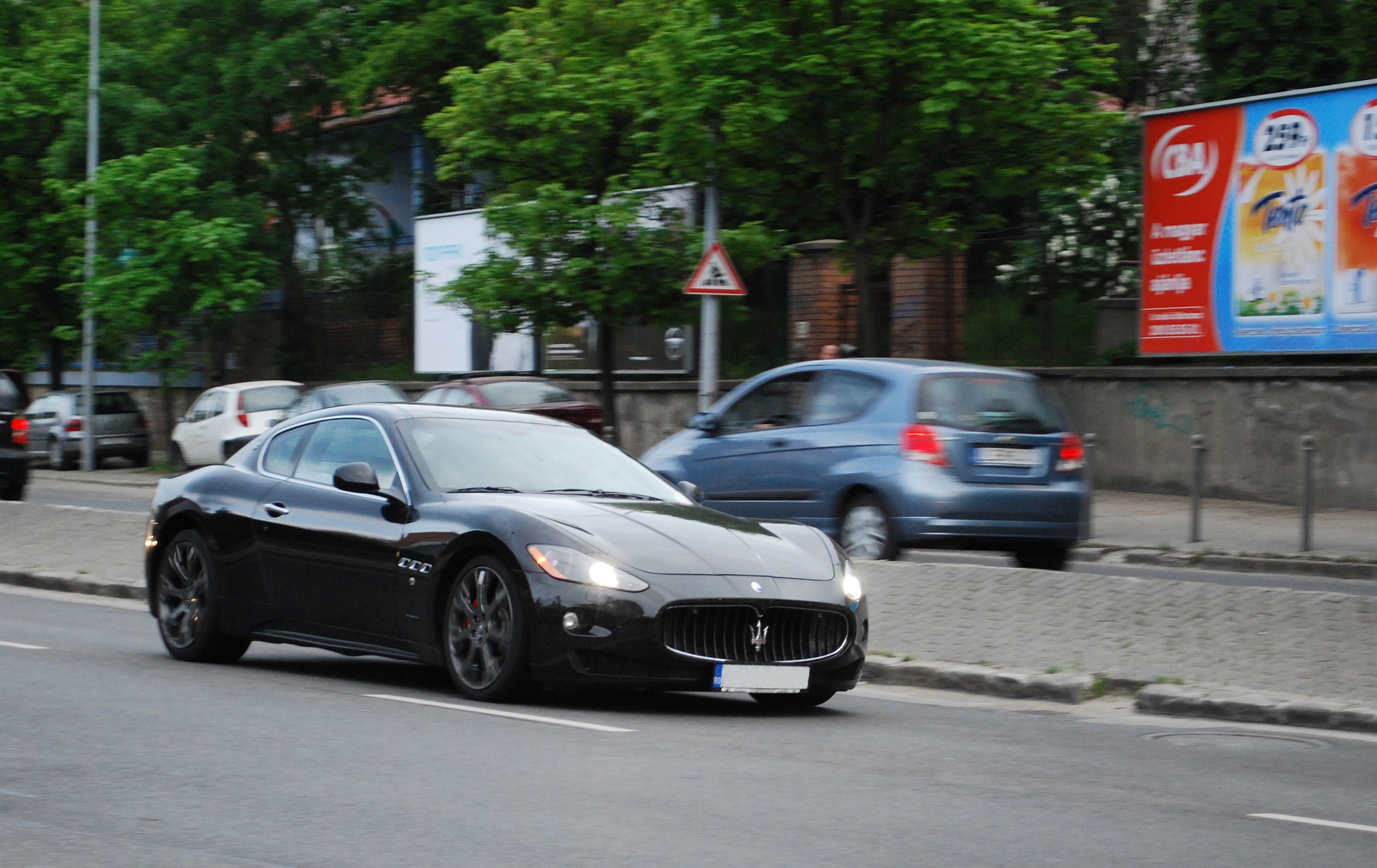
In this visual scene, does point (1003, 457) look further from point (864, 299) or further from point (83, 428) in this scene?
point (83, 428)

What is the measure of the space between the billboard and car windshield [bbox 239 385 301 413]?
48.1ft

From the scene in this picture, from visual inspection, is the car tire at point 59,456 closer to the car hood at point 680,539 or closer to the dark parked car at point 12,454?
the dark parked car at point 12,454

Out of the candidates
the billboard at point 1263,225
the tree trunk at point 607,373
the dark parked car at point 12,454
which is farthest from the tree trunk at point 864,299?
the dark parked car at point 12,454

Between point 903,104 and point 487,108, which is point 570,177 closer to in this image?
point 487,108

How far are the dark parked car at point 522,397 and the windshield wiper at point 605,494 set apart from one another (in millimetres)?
16597

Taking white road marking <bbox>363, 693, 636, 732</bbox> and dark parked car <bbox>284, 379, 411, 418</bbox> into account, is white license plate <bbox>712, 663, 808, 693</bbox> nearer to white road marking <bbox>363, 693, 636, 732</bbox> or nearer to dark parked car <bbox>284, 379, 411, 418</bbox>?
white road marking <bbox>363, 693, 636, 732</bbox>

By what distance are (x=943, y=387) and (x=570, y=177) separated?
50.7ft

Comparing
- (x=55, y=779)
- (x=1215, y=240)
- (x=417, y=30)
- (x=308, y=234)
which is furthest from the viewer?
(x=308, y=234)

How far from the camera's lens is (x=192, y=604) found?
10.1 metres

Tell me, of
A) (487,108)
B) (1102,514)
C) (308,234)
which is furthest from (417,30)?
(1102,514)

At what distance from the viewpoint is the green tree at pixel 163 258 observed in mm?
37125

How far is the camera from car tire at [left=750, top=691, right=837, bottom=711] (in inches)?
343

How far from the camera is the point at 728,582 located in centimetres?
817

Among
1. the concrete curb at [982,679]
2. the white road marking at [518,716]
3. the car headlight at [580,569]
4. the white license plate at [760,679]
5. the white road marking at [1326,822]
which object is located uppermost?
the car headlight at [580,569]
